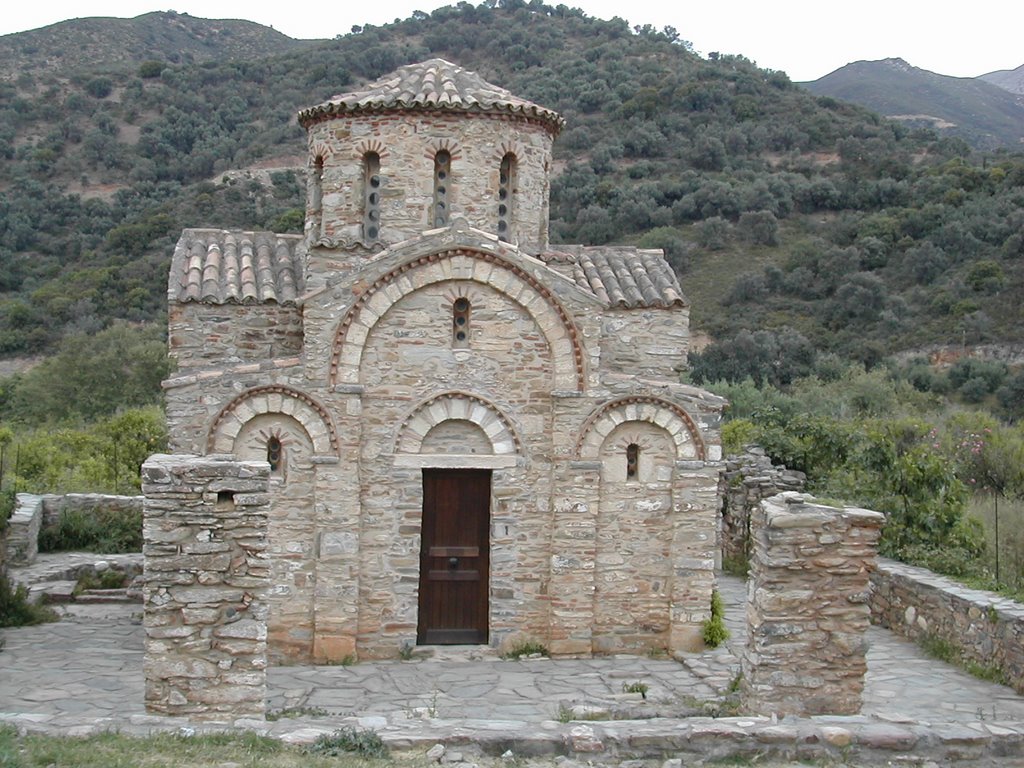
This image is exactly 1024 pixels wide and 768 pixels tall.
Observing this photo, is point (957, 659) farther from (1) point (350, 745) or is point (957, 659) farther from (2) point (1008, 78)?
(2) point (1008, 78)

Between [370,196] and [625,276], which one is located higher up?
[370,196]

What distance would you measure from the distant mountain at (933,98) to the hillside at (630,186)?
591 inches

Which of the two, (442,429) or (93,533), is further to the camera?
(93,533)

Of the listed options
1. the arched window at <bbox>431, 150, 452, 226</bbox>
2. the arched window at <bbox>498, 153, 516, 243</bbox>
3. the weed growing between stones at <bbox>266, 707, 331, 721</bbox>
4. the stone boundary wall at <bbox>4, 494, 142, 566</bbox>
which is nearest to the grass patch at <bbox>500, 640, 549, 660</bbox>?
the weed growing between stones at <bbox>266, 707, 331, 721</bbox>

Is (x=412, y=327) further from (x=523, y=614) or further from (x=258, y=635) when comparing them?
(x=258, y=635)

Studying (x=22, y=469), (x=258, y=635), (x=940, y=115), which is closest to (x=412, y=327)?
(x=258, y=635)

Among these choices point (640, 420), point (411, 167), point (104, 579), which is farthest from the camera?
point (104, 579)

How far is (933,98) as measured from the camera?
59.7 m

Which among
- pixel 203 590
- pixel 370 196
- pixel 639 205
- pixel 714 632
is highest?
pixel 639 205

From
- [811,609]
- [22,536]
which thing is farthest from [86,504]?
[811,609]

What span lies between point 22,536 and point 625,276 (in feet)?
29.6

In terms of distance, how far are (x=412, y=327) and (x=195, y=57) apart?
45.0 meters

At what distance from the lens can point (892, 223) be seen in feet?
105

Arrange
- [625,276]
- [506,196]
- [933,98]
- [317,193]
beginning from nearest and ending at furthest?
[506,196]
[317,193]
[625,276]
[933,98]
